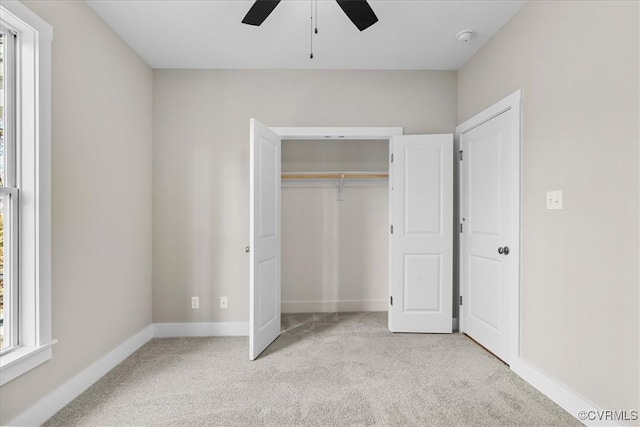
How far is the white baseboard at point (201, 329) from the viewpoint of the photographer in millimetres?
3355

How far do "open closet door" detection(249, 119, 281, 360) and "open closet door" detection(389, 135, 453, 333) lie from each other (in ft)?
3.72

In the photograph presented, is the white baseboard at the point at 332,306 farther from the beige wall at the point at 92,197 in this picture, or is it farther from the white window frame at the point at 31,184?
the white window frame at the point at 31,184

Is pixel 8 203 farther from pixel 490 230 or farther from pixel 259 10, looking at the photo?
pixel 490 230

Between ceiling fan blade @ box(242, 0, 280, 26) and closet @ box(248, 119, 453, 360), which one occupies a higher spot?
ceiling fan blade @ box(242, 0, 280, 26)

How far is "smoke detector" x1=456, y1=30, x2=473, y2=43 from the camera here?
2723 mm

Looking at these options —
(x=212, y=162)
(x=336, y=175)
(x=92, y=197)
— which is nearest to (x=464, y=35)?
(x=336, y=175)

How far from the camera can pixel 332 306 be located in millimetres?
4145

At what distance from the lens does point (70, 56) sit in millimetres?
2182

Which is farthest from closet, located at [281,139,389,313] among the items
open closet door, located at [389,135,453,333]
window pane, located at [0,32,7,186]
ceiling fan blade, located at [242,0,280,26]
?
window pane, located at [0,32,7,186]

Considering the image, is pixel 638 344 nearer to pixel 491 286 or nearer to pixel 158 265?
pixel 491 286

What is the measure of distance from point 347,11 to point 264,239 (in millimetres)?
1838

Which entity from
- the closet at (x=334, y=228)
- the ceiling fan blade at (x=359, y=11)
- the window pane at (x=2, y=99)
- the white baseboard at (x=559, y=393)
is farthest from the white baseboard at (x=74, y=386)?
the white baseboard at (x=559, y=393)

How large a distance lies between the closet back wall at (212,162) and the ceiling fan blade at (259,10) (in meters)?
1.33

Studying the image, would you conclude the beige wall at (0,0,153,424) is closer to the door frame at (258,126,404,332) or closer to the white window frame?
the white window frame
